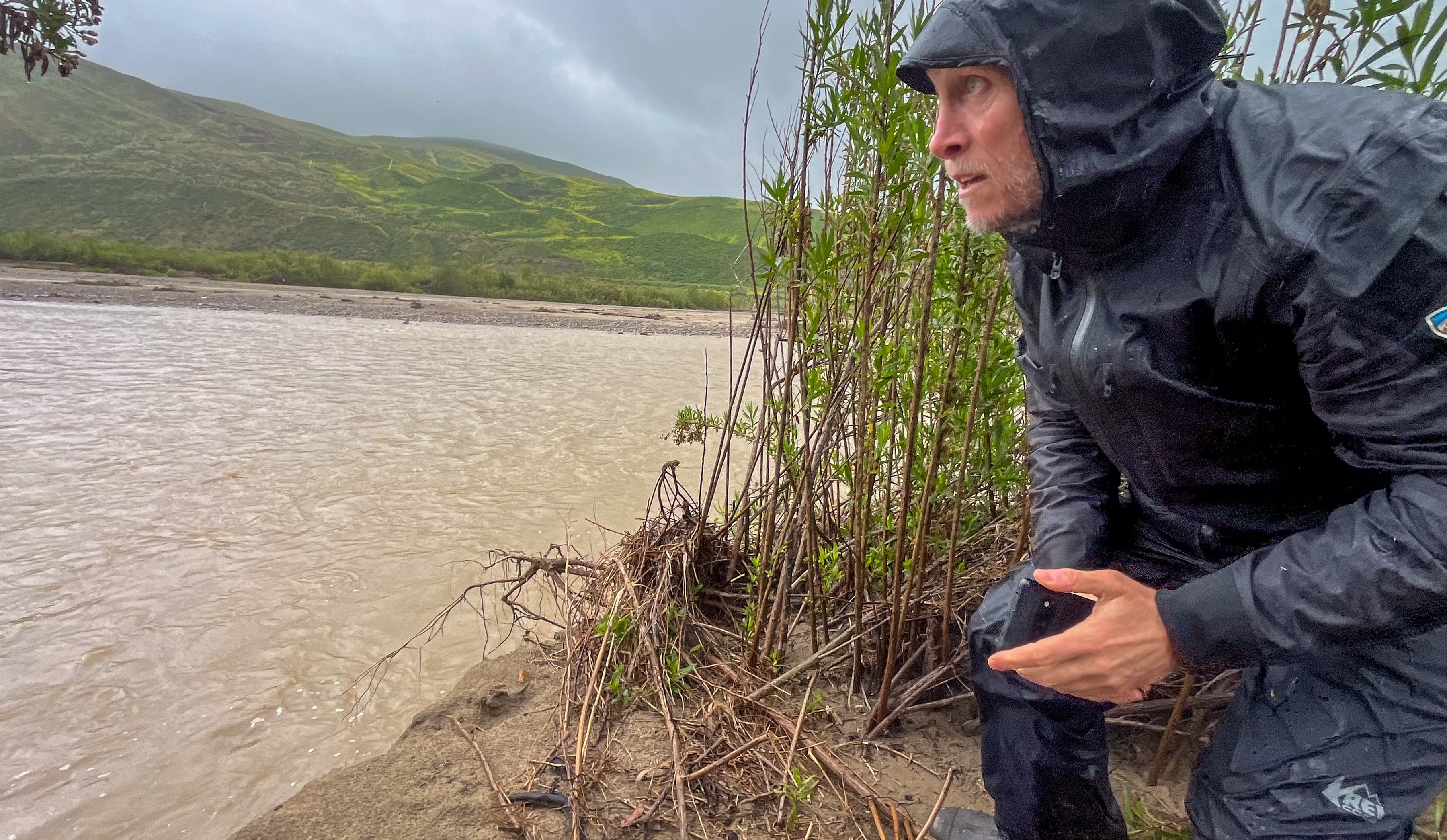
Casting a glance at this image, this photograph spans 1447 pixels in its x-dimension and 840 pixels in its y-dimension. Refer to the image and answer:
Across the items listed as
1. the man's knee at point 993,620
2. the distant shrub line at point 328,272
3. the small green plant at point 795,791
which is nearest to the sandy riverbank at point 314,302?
the distant shrub line at point 328,272

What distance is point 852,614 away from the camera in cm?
265

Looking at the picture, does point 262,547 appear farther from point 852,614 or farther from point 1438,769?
point 1438,769

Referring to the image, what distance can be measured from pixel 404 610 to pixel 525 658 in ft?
3.30

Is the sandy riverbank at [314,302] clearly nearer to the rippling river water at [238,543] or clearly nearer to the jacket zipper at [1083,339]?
the rippling river water at [238,543]

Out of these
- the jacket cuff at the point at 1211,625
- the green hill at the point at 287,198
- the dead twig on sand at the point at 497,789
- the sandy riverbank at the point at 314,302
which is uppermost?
the green hill at the point at 287,198

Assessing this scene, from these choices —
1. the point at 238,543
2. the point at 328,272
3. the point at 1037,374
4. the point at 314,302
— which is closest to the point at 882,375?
the point at 1037,374

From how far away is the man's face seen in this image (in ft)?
4.24

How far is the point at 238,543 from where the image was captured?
4477 millimetres

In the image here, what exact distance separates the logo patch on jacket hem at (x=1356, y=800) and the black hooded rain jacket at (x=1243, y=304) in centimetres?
27

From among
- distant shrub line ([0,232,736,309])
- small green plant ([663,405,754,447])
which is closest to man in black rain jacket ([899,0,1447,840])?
small green plant ([663,405,754,447])

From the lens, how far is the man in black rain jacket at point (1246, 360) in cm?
100

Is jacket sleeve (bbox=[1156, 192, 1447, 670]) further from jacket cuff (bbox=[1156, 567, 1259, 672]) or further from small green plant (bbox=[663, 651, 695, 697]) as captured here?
small green plant (bbox=[663, 651, 695, 697])

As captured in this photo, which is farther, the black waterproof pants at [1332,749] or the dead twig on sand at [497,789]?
the dead twig on sand at [497,789]

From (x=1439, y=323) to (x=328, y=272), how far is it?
33285 mm
